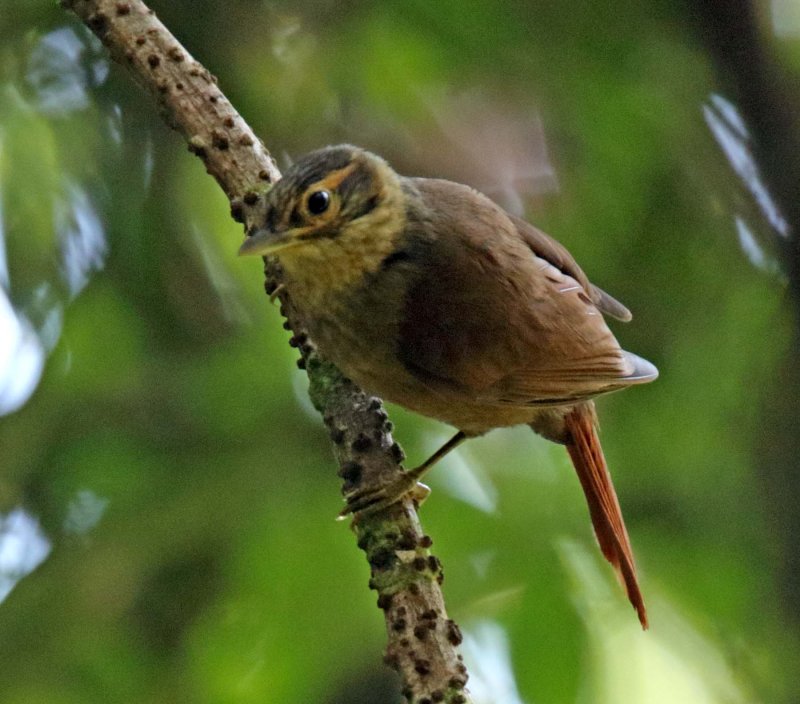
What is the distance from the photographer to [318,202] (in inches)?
115

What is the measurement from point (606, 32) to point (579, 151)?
35 centimetres

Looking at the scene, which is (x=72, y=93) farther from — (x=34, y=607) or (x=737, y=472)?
(x=737, y=472)

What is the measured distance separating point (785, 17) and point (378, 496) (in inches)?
73.4

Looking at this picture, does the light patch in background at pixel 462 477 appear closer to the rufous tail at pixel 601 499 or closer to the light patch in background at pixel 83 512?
the rufous tail at pixel 601 499

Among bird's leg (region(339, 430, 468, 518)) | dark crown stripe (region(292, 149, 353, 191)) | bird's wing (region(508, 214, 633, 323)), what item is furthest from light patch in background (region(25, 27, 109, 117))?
bird's leg (region(339, 430, 468, 518))

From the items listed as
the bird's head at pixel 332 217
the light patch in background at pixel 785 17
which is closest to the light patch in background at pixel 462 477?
the bird's head at pixel 332 217

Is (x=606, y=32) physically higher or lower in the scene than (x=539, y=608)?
higher

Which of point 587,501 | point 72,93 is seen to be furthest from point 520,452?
point 72,93

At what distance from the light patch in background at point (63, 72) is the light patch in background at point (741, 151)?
1.90 meters

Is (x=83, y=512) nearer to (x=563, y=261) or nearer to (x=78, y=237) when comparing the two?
(x=78, y=237)

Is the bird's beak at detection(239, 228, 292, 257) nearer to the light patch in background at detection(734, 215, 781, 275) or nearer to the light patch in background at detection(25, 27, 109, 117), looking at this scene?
the light patch in background at detection(25, 27, 109, 117)

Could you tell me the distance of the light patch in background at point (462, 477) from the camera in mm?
3215

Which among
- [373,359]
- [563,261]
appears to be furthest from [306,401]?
[563,261]

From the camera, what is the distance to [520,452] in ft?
11.9
